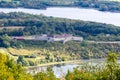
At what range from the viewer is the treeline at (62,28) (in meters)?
45.2

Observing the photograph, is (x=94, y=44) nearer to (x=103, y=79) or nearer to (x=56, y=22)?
(x=56, y=22)

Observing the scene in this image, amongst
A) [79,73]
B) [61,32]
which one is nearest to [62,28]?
[61,32]

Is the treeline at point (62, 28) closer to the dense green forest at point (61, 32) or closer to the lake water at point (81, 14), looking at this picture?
the dense green forest at point (61, 32)

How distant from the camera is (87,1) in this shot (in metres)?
66.6

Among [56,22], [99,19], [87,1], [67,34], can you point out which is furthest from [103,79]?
[87,1]

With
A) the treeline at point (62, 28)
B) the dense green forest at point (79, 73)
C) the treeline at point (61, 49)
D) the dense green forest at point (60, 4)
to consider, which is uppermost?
the dense green forest at point (79, 73)

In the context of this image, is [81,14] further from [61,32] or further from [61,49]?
[61,49]

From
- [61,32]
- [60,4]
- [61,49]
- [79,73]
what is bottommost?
[60,4]

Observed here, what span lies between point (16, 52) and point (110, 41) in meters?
8.30

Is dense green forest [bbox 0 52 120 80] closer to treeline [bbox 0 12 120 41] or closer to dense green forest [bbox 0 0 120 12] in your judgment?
treeline [bbox 0 12 120 41]

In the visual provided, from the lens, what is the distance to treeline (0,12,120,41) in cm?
4522

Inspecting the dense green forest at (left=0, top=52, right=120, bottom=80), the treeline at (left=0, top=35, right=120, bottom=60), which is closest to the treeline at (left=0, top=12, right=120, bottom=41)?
the treeline at (left=0, top=35, right=120, bottom=60)

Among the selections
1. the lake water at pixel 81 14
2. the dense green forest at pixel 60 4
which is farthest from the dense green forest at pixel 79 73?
the dense green forest at pixel 60 4

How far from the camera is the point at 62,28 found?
47719 mm
